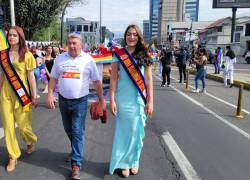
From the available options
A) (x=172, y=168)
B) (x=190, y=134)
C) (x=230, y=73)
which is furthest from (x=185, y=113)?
(x=230, y=73)

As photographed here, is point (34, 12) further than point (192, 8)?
No

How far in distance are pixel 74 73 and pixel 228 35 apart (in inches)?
3013

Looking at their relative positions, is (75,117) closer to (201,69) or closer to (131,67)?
(131,67)

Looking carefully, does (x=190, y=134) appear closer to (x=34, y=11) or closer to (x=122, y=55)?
(x=122, y=55)

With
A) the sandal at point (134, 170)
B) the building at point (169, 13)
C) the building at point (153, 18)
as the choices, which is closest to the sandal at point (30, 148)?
the sandal at point (134, 170)

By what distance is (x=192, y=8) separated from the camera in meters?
164

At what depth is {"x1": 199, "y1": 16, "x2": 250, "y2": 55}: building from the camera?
59.3m

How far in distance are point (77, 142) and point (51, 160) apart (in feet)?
2.81

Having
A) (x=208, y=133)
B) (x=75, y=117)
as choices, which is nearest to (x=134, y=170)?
(x=75, y=117)

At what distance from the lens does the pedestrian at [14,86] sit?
178 inches

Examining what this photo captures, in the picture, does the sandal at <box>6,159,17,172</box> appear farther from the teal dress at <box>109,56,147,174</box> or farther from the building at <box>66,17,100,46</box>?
the building at <box>66,17,100,46</box>

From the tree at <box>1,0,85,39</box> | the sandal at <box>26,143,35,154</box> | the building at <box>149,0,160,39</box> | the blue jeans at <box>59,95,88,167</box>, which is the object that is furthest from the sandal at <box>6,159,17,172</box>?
the building at <box>149,0,160,39</box>

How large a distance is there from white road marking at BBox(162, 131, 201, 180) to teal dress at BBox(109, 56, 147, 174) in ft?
2.45

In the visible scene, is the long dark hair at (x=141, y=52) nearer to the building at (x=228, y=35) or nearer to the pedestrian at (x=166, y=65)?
the pedestrian at (x=166, y=65)
